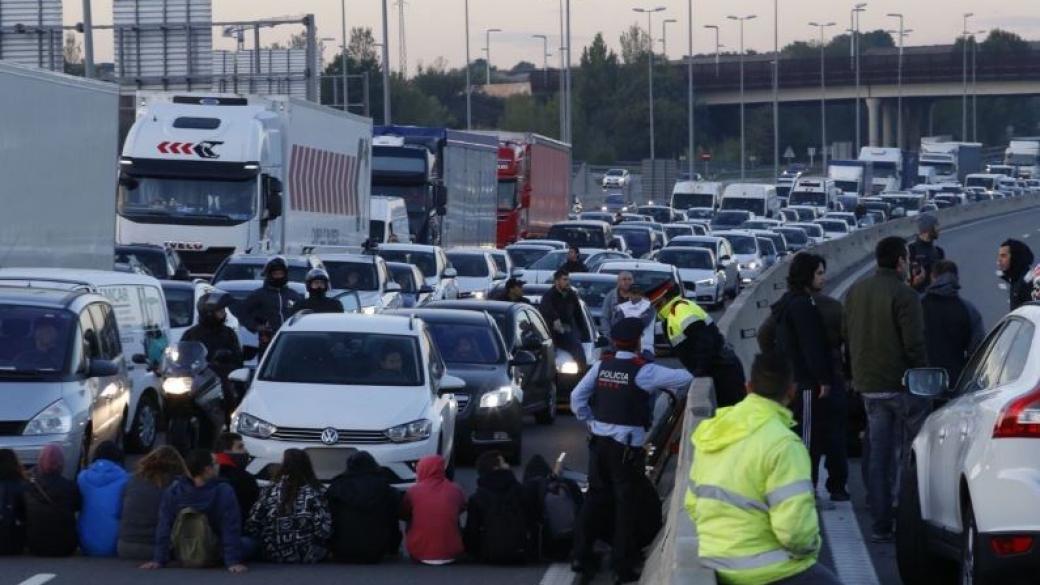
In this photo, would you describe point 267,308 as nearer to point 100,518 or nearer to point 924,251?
point 924,251

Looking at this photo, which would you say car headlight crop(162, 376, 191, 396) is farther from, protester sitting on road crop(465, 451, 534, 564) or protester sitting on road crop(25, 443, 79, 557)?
protester sitting on road crop(465, 451, 534, 564)

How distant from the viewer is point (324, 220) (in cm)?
3862

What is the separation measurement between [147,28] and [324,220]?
43.2ft

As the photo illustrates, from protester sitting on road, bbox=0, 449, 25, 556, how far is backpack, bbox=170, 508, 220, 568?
3.64ft

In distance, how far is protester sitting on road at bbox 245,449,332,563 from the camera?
541 inches

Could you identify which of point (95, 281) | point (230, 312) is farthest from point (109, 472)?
point (230, 312)

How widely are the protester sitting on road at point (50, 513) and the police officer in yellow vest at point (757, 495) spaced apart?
7020 millimetres

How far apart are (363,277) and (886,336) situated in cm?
1833

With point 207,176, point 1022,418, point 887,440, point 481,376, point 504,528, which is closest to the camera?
point 1022,418

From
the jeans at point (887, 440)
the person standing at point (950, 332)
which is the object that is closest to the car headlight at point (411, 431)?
the person standing at point (950, 332)

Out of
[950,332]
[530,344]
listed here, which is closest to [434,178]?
[530,344]

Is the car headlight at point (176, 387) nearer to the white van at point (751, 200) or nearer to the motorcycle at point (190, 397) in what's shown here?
the motorcycle at point (190, 397)

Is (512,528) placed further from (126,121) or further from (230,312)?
(126,121)

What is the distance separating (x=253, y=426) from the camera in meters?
16.2
